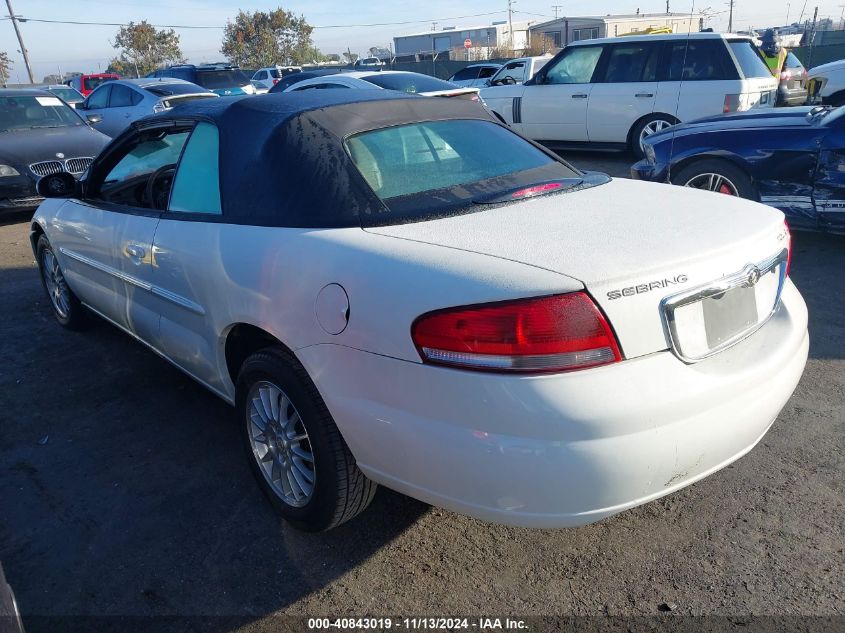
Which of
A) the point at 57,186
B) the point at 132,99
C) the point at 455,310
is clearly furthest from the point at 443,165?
the point at 132,99

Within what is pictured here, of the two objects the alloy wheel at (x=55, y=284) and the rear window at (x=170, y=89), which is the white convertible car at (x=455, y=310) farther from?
the rear window at (x=170, y=89)

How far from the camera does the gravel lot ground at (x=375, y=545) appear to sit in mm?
2350

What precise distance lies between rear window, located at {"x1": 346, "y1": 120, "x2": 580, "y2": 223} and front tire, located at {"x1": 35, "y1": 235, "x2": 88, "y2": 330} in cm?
303

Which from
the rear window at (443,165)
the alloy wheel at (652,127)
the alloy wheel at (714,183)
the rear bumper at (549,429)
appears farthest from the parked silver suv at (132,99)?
the rear bumper at (549,429)

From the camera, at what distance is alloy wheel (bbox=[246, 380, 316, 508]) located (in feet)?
8.63

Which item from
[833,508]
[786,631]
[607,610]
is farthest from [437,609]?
[833,508]

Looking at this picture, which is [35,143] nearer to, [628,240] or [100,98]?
[100,98]

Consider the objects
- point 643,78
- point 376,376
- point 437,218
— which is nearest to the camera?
point 376,376

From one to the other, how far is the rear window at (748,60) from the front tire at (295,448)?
28.6 ft

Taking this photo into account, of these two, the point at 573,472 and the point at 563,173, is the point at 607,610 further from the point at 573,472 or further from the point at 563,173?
the point at 563,173

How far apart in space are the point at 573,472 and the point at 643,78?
918 cm

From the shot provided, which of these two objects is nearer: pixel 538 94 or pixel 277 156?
pixel 277 156

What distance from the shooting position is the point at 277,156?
105 inches

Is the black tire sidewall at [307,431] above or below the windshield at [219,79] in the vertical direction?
below
